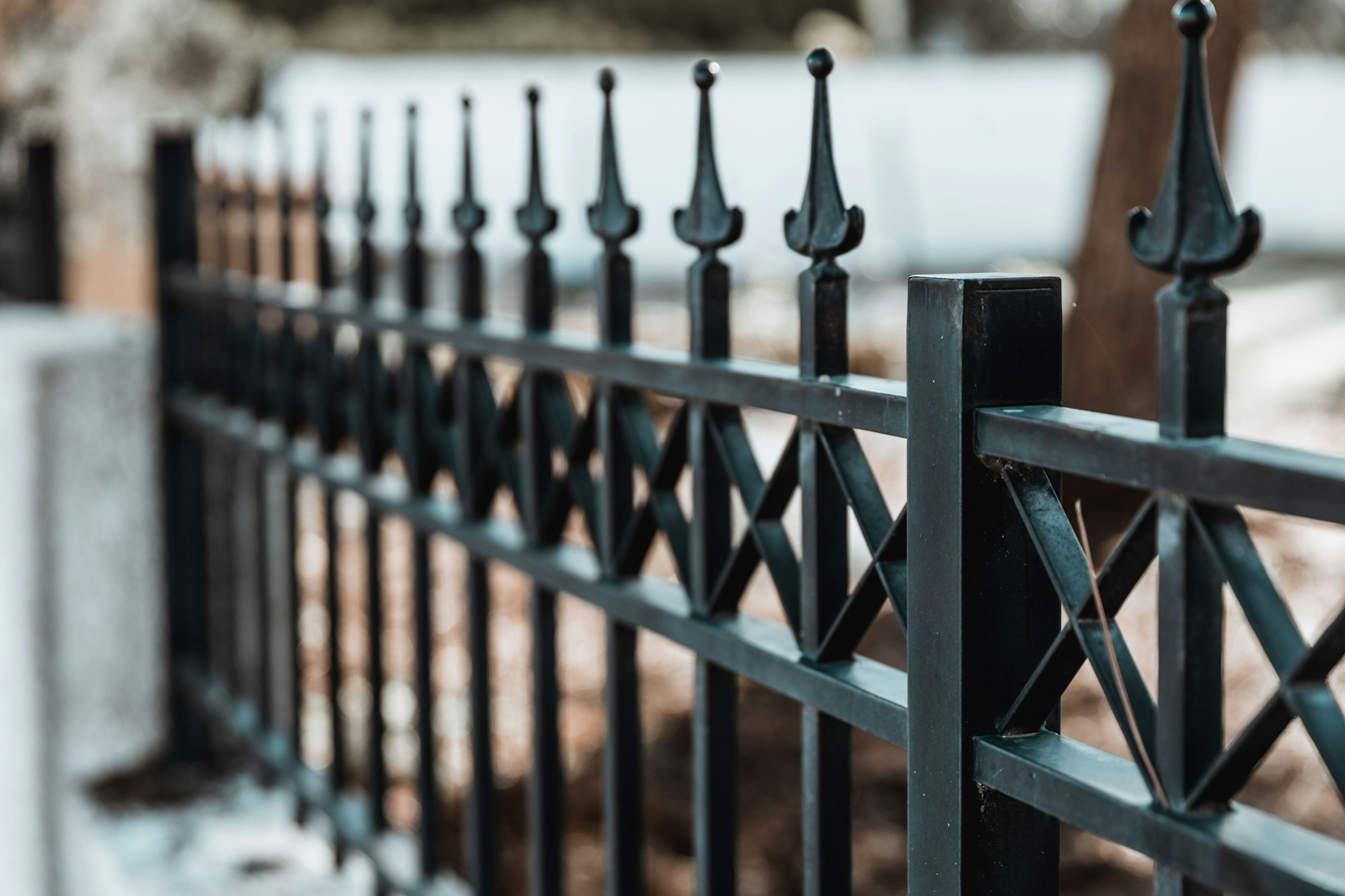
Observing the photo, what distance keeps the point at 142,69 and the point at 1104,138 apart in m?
3.84

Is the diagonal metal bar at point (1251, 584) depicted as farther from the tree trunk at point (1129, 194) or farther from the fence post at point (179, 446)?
the tree trunk at point (1129, 194)

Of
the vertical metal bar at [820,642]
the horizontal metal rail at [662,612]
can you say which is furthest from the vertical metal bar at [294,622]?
the vertical metal bar at [820,642]

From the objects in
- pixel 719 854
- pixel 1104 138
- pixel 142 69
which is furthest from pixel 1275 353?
pixel 719 854

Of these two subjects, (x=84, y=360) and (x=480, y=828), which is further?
(x=84, y=360)

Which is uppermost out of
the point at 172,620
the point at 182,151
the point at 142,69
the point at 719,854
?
the point at 142,69

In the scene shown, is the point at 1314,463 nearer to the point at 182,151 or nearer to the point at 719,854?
the point at 719,854

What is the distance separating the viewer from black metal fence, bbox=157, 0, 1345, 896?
33.2 inches

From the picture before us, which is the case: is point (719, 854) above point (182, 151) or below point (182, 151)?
below

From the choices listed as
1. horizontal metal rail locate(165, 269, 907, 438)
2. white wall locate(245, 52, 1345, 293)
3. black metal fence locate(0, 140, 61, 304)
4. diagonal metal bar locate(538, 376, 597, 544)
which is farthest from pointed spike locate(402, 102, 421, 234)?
white wall locate(245, 52, 1345, 293)

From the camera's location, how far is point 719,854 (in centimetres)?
142

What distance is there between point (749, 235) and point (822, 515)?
444 inches

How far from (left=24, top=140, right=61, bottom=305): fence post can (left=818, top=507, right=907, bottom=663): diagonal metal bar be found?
2730mm

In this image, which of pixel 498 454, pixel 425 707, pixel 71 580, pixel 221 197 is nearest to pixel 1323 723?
pixel 498 454

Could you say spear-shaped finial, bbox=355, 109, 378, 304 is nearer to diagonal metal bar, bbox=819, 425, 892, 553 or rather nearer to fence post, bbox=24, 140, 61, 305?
diagonal metal bar, bbox=819, 425, 892, 553
